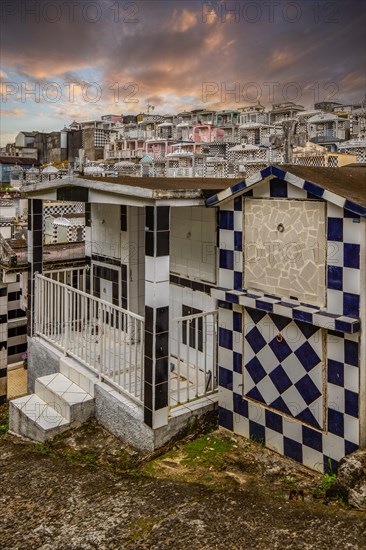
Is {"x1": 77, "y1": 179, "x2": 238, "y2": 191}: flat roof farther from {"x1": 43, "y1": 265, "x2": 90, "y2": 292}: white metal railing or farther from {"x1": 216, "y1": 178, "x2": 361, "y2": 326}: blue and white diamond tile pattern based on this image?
{"x1": 43, "y1": 265, "x2": 90, "y2": 292}: white metal railing

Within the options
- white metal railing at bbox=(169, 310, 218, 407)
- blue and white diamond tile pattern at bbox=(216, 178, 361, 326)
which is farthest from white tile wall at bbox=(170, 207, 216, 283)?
blue and white diamond tile pattern at bbox=(216, 178, 361, 326)

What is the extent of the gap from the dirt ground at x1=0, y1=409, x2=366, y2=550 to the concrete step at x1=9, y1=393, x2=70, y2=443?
26 cm

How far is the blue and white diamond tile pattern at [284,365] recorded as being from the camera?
161 inches

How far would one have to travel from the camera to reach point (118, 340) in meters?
5.58

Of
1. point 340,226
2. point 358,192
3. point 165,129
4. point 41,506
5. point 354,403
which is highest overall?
point 165,129

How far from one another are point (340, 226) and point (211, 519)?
2.36m

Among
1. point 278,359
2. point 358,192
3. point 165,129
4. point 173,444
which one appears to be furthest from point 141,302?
point 165,129

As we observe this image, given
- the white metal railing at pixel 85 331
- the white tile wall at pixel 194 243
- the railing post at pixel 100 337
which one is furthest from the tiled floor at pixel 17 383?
the white tile wall at pixel 194 243

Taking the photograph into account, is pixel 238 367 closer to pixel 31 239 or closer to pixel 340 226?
pixel 340 226

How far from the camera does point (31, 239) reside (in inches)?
282

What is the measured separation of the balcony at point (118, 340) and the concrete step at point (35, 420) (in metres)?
0.67

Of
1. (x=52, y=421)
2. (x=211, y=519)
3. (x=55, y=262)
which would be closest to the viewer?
(x=211, y=519)

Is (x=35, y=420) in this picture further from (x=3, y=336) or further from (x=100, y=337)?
(x=3, y=336)

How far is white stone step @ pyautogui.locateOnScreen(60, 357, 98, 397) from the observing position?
5812 mm
